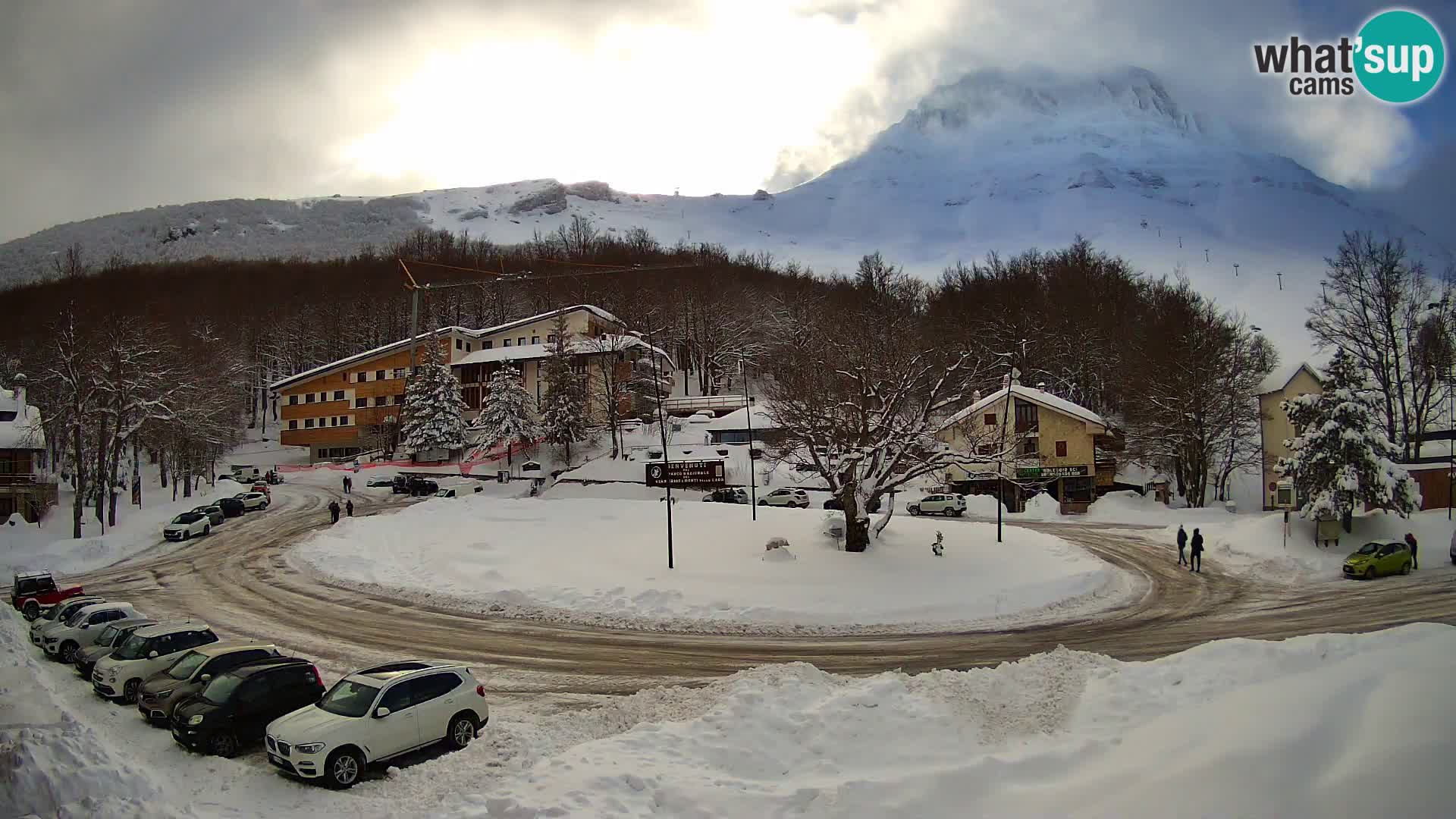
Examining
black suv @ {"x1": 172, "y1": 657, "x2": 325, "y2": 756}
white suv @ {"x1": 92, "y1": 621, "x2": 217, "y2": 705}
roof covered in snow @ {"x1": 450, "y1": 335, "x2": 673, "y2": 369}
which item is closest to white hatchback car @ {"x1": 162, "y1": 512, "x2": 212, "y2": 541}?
white suv @ {"x1": 92, "y1": 621, "x2": 217, "y2": 705}

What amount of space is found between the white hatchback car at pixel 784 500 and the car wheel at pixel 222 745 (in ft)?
119

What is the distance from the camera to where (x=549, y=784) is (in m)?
9.59

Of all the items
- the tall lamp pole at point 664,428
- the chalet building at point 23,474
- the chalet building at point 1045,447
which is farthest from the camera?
the chalet building at point 1045,447

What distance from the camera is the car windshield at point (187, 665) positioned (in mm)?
14906

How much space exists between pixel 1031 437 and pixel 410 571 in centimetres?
4350

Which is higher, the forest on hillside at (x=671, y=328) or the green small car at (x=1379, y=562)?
the forest on hillside at (x=671, y=328)

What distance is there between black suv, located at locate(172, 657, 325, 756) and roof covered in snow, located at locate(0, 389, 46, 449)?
153ft

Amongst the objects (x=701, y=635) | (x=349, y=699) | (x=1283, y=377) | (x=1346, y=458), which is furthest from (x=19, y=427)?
(x=1283, y=377)

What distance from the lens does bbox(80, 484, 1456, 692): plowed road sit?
59.3 feet

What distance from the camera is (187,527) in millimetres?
41312

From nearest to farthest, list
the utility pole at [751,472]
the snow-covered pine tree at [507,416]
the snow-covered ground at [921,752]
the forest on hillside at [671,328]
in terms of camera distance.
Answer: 1. the snow-covered ground at [921,752]
2. the utility pole at [751,472]
3. the forest on hillside at [671,328]
4. the snow-covered pine tree at [507,416]

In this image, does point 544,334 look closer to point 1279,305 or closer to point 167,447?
point 167,447

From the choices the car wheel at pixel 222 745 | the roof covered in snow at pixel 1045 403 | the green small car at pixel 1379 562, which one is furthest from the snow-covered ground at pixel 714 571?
the roof covered in snow at pixel 1045 403

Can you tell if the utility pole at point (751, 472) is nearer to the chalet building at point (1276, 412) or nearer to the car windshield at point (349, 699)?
the car windshield at point (349, 699)
